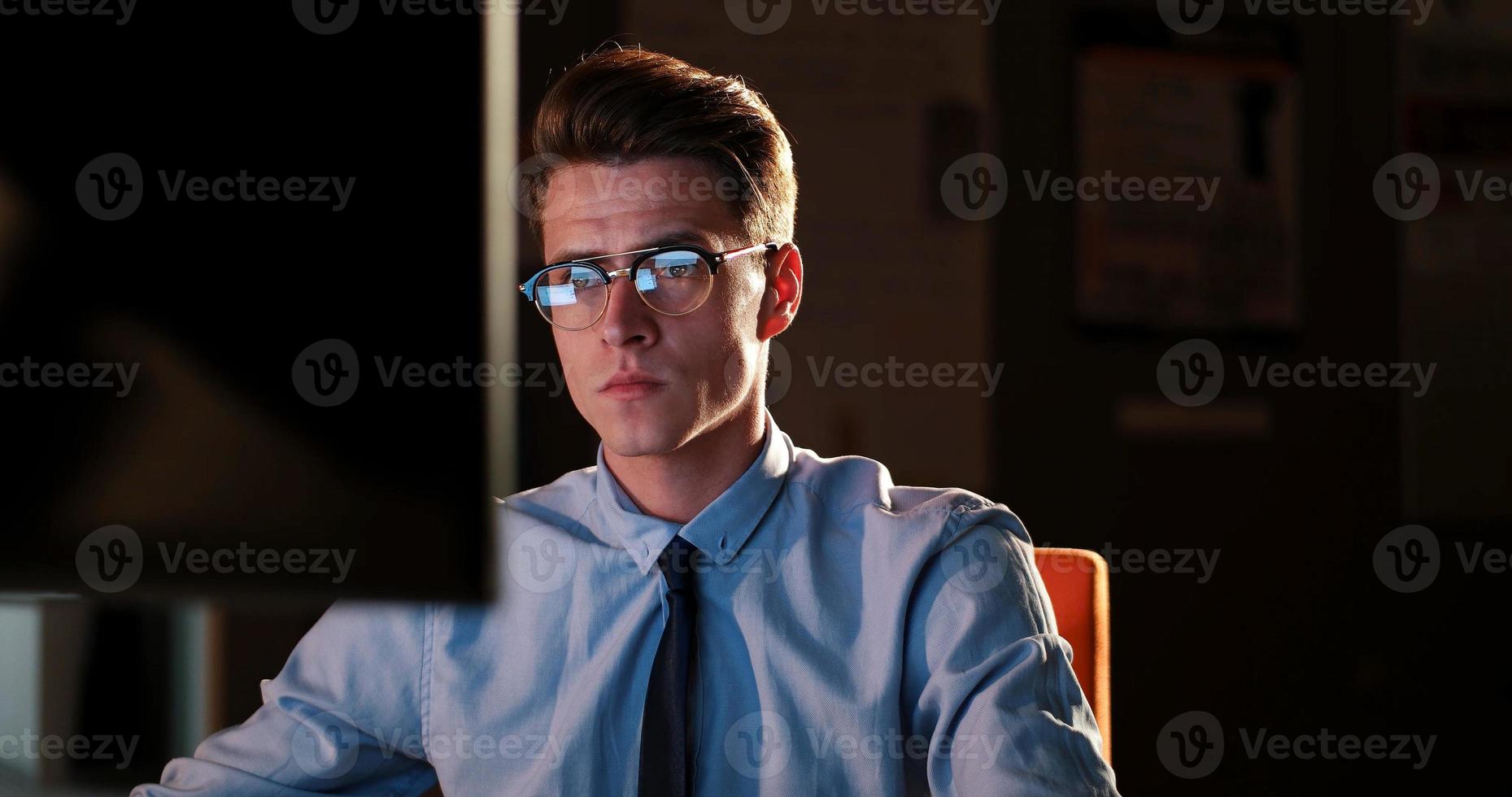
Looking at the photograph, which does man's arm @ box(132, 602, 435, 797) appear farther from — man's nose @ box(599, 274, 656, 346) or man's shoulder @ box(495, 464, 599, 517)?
man's nose @ box(599, 274, 656, 346)

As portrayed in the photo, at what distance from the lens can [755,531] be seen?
139cm

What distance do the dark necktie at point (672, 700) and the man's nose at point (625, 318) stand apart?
236 millimetres

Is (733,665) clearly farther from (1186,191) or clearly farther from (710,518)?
(1186,191)

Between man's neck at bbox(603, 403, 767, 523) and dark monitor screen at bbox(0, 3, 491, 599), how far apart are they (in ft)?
0.85

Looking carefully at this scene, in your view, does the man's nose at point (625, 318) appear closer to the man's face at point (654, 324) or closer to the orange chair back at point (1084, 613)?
the man's face at point (654, 324)

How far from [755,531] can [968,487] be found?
131cm

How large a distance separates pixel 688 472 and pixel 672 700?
0.25 m

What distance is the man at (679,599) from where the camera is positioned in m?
1.28

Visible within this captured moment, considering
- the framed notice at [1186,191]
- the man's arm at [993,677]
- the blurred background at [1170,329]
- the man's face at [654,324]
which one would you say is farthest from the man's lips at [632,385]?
the framed notice at [1186,191]

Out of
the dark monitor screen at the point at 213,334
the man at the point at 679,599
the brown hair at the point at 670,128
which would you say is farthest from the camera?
the dark monitor screen at the point at 213,334

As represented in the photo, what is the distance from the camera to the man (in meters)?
1.28

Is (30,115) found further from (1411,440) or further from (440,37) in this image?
(1411,440)

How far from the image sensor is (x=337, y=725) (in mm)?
1394

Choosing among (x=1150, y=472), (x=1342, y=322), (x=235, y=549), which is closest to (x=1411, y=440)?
(x=1342, y=322)
